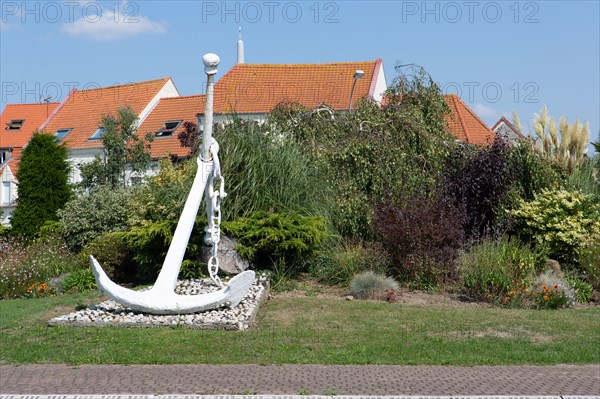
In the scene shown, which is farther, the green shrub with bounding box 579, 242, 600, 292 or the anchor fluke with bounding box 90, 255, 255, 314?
the green shrub with bounding box 579, 242, 600, 292

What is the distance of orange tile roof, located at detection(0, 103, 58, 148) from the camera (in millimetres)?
46312

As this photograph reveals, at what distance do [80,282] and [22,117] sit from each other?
112ft

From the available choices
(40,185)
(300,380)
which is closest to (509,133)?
(40,185)

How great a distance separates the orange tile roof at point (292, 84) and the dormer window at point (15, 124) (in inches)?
703

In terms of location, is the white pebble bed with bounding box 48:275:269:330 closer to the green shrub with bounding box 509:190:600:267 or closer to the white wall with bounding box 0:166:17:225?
Answer: the green shrub with bounding box 509:190:600:267

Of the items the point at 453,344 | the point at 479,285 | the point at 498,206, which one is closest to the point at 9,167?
the point at 498,206

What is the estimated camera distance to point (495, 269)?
14.4 meters

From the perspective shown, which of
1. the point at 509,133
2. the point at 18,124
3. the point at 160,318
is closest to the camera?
the point at 160,318

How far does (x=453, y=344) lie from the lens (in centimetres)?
1027

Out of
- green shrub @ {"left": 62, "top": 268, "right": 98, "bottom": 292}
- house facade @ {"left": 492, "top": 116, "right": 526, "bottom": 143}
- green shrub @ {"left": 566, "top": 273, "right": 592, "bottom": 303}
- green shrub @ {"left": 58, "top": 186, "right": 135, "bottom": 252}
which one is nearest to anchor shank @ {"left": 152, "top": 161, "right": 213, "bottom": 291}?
green shrub @ {"left": 62, "top": 268, "right": 98, "bottom": 292}

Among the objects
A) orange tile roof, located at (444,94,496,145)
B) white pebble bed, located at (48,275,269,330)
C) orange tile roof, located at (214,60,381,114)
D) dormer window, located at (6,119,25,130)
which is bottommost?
white pebble bed, located at (48,275,269,330)

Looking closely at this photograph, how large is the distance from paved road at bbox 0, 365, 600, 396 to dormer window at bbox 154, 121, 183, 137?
Result: 29.7 meters

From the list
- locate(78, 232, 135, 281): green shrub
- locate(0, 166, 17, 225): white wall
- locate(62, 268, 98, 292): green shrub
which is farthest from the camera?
locate(0, 166, 17, 225): white wall

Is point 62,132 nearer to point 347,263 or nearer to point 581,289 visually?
point 347,263
